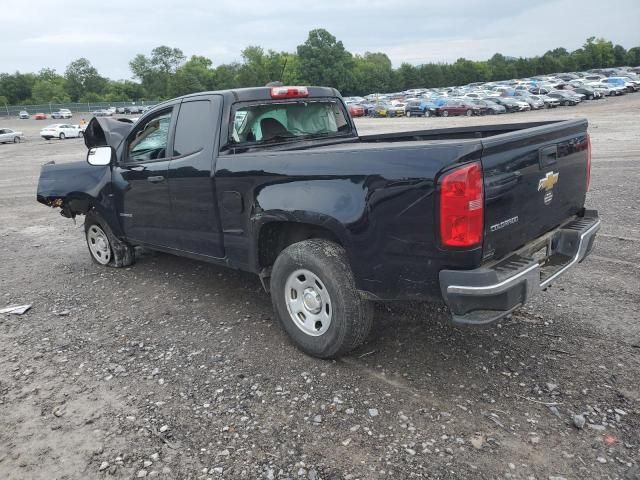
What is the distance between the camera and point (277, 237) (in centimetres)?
416

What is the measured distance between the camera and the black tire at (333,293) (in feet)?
11.4

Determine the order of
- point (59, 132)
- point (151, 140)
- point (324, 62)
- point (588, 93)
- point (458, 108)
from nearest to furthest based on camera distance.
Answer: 1. point (151, 140)
2. point (59, 132)
3. point (458, 108)
4. point (588, 93)
5. point (324, 62)

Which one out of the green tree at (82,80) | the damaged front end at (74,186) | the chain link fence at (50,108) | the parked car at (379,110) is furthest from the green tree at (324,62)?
Result: the damaged front end at (74,186)

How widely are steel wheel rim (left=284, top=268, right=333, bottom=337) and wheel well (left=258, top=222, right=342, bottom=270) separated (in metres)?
0.35

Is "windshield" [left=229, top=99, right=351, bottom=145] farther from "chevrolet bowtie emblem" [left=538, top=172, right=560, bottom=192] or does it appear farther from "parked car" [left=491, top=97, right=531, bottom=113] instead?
"parked car" [left=491, top=97, right=531, bottom=113]

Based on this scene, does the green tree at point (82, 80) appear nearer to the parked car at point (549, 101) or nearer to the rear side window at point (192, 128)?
the parked car at point (549, 101)

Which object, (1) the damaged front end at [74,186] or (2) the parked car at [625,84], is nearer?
(1) the damaged front end at [74,186]

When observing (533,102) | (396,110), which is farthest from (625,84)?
(396,110)

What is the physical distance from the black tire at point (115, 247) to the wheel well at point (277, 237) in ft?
8.79

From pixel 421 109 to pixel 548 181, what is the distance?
42.7 meters

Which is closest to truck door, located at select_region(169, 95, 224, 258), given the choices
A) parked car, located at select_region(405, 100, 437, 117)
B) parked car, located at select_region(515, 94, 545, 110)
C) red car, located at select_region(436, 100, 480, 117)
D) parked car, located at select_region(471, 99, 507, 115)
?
red car, located at select_region(436, 100, 480, 117)

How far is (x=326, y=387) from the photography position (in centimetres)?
351

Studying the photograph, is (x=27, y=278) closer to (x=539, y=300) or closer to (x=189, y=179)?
(x=189, y=179)

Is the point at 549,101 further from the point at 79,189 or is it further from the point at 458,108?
the point at 79,189
